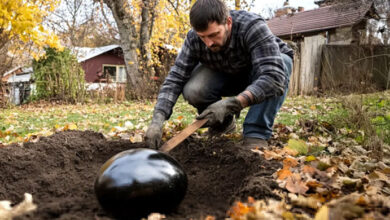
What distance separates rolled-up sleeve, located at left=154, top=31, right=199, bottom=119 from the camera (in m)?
2.71

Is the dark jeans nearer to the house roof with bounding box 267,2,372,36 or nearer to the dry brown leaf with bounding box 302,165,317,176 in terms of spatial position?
the dry brown leaf with bounding box 302,165,317,176

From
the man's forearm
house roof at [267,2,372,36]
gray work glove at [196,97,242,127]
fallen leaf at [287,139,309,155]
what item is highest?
house roof at [267,2,372,36]

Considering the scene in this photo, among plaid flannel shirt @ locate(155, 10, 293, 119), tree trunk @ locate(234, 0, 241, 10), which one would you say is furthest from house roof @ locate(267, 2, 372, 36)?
plaid flannel shirt @ locate(155, 10, 293, 119)

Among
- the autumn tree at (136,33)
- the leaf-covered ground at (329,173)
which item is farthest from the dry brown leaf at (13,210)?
the autumn tree at (136,33)

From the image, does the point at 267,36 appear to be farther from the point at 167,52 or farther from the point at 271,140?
the point at 167,52

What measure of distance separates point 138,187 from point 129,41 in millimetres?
11011

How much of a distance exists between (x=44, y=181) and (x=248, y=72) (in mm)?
2016

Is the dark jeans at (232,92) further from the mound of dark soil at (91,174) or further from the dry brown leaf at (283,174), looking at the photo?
the dry brown leaf at (283,174)

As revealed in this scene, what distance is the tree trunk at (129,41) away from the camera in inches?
453

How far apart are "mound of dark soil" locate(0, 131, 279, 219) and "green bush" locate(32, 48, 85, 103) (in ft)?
28.7

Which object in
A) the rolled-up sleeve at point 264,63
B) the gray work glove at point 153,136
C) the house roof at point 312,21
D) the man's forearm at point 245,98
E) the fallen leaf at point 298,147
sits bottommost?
the fallen leaf at point 298,147

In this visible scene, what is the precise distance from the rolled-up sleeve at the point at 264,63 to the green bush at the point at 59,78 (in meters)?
9.36

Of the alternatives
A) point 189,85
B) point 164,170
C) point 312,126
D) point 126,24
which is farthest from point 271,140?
point 126,24

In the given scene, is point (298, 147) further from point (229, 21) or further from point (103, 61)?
point (103, 61)
